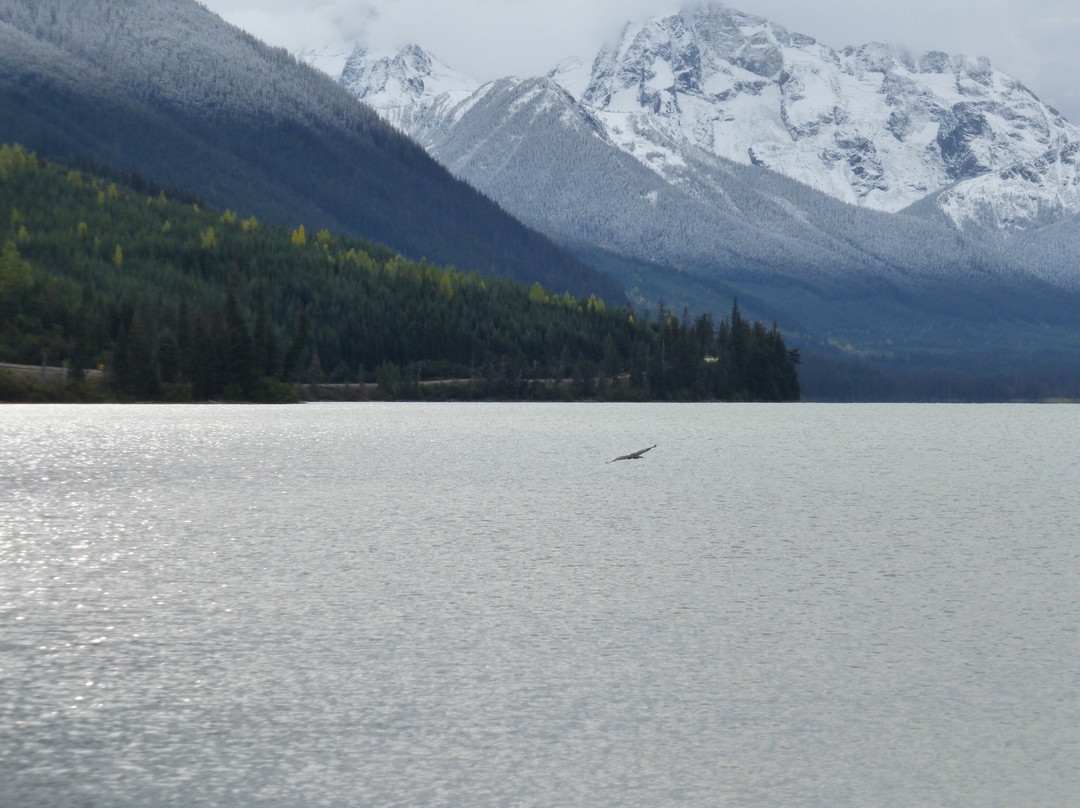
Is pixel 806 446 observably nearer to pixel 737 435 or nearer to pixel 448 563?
pixel 737 435

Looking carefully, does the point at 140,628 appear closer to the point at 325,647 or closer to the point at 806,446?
the point at 325,647

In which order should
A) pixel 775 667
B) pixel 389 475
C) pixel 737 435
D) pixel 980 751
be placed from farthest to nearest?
pixel 737 435
pixel 389 475
pixel 775 667
pixel 980 751

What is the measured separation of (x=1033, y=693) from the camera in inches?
1312

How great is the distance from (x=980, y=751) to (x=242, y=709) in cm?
1577

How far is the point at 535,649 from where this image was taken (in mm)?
38031

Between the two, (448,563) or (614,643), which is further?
(448,563)

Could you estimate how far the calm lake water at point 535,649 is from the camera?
2711 cm

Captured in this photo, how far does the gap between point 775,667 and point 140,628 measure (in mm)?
17763

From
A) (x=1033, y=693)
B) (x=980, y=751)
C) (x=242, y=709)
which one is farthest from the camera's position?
(x=1033, y=693)

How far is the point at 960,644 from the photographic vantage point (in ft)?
128

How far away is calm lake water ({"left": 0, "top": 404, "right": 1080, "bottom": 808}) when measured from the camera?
88.9 feet

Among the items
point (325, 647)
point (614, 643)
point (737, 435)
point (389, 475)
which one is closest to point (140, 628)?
point (325, 647)

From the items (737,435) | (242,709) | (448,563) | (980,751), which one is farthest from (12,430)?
(980,751)

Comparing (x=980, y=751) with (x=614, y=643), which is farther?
(x=614, y=643)
